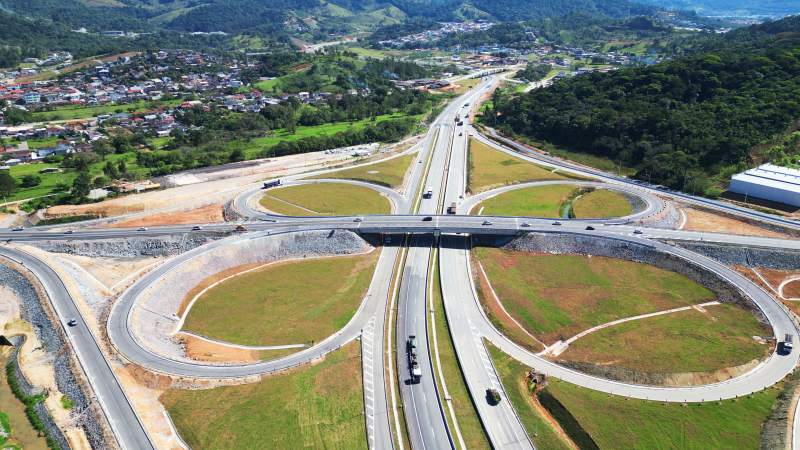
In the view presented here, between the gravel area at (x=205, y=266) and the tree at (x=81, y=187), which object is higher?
the tree at (x=81, y=187)

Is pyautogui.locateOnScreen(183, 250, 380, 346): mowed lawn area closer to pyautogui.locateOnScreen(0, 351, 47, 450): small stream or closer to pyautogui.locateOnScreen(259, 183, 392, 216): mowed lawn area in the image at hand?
pyautogui.locateOnScreen(259, 183, 392, 216): mowed lawn area

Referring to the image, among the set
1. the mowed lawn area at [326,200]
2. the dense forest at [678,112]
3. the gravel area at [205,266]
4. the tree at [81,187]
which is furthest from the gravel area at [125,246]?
the dense forest at [678,112]

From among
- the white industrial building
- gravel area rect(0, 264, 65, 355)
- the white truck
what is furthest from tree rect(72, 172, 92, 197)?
the white industrial building

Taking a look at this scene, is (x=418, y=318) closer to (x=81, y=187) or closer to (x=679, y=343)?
(x=679, y=343)

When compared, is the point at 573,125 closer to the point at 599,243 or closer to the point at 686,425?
the point at 599,243

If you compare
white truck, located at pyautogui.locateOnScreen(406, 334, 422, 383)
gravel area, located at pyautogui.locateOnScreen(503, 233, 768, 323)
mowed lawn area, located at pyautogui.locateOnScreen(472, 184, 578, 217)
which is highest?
mowed lawn area, located at pyautogui.locateOnScreen(472, 184, 578, 217)

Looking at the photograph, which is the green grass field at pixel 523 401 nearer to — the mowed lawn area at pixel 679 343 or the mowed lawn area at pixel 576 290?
the mowed lawn area at pixel 679 343

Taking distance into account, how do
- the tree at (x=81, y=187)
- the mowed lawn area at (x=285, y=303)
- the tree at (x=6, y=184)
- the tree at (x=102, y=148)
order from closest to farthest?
the mowed lawn area at (x=285, y=303)
the tree at (x=81, y=187)
the tree at (x=6, y=184)
the tree at (x=102, y=148)
